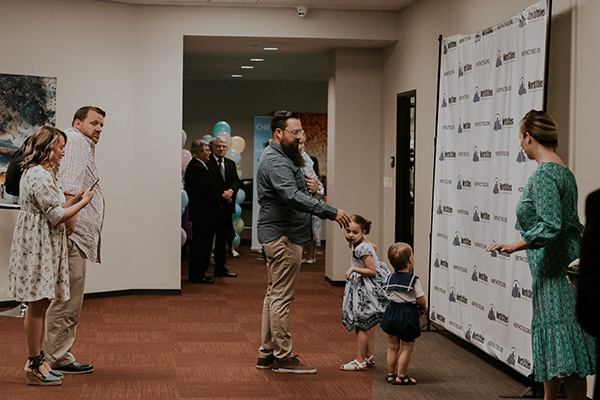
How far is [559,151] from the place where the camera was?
5.02m

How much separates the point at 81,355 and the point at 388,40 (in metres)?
5.04

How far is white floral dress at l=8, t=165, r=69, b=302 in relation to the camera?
478cm

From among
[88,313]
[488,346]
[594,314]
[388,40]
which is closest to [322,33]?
[388,40]

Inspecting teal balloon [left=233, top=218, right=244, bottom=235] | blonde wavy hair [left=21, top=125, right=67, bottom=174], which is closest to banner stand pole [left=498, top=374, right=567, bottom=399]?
blonde wavy hair [left=21, top=125, right=67, bottom=174]

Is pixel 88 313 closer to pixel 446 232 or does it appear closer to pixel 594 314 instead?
pixel 446 232

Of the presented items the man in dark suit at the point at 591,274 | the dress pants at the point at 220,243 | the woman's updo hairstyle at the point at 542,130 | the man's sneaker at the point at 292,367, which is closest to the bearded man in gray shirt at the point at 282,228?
the man's sneaker at the point at 292,367

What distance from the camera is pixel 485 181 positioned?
5734mm

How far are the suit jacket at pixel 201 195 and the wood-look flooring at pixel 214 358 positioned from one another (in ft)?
4.32

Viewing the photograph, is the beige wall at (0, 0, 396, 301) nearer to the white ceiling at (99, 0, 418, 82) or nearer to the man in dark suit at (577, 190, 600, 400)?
the white ceiling at (99, 0, 418, 82)

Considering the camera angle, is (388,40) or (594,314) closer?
(594,314)

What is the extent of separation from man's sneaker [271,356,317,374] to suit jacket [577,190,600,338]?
3724 millimetres

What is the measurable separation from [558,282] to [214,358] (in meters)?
2.83

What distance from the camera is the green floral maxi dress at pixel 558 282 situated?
3.86 m

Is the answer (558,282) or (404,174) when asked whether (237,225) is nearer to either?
(404,174)
